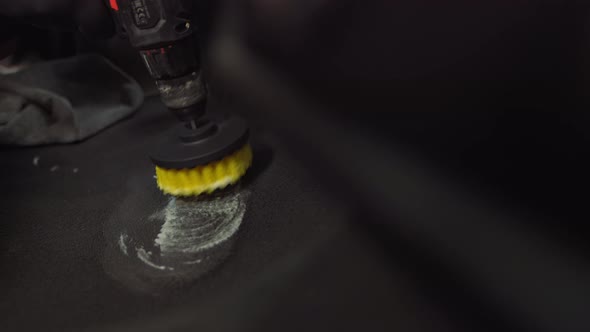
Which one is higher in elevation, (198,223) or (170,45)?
(170,45)

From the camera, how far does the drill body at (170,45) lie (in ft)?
1.37

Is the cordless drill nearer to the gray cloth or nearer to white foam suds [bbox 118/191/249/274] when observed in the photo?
white foam suds [bbox 118/191/249/274]

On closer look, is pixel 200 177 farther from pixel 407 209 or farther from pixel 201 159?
pixel 407 209

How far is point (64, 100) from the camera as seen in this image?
754 mm

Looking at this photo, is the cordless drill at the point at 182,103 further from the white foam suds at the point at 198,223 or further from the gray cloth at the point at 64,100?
the gray cloth at the point at 64,100

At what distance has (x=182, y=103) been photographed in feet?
1.53

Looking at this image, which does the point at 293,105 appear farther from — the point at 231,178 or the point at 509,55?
the point at 509,55

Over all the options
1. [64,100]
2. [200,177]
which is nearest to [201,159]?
[200,177]

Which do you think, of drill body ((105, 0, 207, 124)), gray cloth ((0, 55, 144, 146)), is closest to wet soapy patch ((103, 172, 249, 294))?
drill body ((105, 0, 207, 124))

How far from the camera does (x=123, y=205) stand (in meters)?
0.51

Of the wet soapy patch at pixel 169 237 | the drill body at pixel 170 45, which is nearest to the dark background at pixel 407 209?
the wet soapy patch at pixel 169 237

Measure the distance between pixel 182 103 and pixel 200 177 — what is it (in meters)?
0.08

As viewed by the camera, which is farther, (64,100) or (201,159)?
(64,100)

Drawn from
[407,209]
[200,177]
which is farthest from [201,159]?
[407,209]
